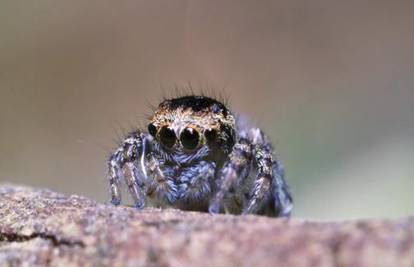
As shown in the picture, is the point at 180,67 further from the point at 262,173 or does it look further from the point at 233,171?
the point at 233,171

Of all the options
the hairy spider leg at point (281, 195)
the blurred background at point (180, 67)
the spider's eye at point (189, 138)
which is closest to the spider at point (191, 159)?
the spider's eye at point (189, 138)

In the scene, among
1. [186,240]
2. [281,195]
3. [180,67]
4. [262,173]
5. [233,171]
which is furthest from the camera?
[180,67]

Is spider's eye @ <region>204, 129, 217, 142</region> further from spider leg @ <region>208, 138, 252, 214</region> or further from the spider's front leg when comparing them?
the spider's front leg

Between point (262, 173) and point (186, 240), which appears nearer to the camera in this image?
point (186, 240)

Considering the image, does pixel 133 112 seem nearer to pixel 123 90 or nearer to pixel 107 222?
pixel 123 90

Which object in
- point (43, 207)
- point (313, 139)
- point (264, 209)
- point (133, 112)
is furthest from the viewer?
point (133, 112)

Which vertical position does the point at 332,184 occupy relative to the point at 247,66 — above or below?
below

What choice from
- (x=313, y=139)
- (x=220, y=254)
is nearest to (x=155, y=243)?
(x=220, y=254)

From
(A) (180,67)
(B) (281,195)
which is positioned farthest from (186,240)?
(A) (180,67)
